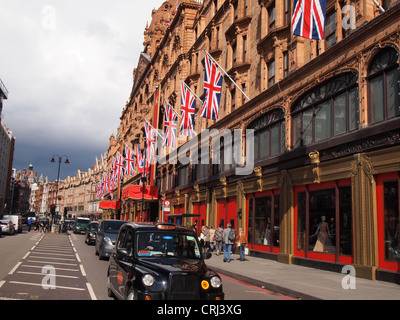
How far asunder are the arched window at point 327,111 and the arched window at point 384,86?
2.87 ft

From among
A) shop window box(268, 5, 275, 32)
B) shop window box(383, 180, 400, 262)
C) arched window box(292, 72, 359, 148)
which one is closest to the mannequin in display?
shop window box(383, 180, 400, 262)

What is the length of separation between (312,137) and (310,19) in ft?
18.7

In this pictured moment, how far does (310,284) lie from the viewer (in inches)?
469

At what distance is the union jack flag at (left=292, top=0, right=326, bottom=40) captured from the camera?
14109 mm

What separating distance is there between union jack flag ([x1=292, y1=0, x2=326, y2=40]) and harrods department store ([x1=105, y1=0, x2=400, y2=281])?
1863 mm

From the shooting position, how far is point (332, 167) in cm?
1603

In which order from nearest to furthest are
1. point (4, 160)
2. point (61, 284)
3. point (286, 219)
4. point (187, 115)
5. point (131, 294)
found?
point (131, 294) → point (61, 284) → point (286, 219) → point (187, 115) → point (4, 160)

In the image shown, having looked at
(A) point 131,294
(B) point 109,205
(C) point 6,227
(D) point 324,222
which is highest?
(B) point 109,205

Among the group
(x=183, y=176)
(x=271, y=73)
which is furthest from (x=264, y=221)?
(x=183, y=176)

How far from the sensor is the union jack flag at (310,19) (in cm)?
1411

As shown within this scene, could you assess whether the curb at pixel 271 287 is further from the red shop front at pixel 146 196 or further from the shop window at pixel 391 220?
the red shop front at pixel 146 196

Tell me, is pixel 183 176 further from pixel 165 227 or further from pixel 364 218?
pixel 165 227

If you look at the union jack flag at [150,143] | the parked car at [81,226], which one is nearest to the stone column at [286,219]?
the union jack flag at [150,143]

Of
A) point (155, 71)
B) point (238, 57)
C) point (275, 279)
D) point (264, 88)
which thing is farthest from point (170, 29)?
point (275, 279)
